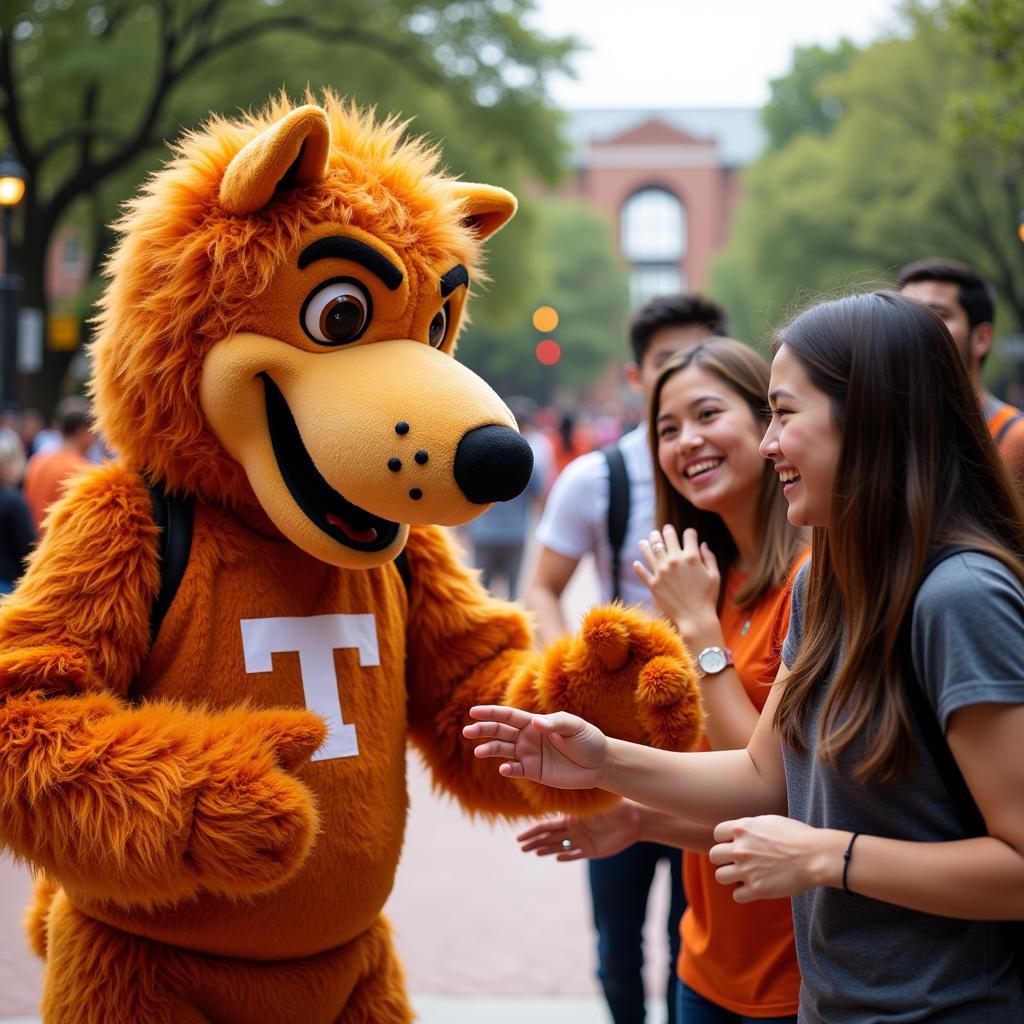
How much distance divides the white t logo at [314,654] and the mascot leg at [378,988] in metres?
0.48

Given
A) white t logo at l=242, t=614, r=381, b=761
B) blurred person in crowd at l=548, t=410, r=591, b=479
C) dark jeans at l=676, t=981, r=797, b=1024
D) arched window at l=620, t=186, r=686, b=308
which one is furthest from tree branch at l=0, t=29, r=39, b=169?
arched window at l=620, t=186, r=686, b=308

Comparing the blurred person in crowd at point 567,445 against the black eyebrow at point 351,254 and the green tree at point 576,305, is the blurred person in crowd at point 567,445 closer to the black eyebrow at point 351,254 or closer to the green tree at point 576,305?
the black eyebrow at point 351,254

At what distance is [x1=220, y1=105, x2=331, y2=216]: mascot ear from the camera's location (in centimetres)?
243

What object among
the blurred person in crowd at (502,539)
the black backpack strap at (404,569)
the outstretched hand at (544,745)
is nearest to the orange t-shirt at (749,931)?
the outstretched hand at (544,745)

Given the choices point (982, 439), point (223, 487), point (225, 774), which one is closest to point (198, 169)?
point (223, 487)

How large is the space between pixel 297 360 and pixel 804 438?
1054 mm

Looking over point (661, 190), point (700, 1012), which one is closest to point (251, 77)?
point (700, 1012)

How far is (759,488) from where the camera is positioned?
3076mm

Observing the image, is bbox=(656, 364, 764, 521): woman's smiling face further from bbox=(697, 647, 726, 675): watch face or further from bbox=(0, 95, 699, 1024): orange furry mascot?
bbox=(0, 95, 699, 1024): orange furry mascot

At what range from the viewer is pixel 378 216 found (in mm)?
2607

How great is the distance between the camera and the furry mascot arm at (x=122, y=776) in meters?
2.17

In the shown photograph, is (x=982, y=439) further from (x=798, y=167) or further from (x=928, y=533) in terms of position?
(x=798, y=167)

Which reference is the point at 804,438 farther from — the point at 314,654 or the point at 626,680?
the point at 314,654

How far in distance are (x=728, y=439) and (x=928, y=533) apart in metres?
1.27
